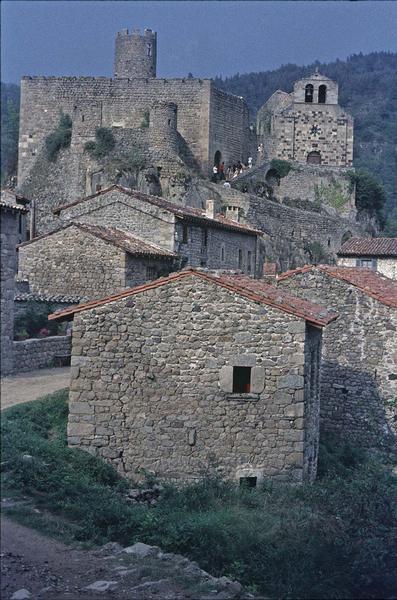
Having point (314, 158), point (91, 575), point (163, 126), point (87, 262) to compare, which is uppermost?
point (163, 126)

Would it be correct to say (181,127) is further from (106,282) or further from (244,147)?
(106,282)

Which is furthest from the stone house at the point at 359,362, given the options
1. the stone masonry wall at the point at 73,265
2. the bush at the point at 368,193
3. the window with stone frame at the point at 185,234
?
the bush at the point at 368,193

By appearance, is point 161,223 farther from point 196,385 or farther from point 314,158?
point 314,158

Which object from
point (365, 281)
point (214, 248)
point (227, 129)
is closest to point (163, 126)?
point (227, 129)

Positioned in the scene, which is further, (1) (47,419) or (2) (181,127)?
(2) (181,127)

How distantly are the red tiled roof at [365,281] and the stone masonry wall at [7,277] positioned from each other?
7.35m

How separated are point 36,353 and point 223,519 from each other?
5592 mm

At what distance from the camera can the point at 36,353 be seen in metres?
14.5

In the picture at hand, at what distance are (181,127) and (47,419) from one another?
3269cm

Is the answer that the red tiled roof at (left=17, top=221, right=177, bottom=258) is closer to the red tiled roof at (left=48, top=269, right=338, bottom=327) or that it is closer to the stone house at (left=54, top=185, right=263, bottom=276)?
the stone house at (left=54, top=185, right=263, bottom=276)

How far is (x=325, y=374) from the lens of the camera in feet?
53.1

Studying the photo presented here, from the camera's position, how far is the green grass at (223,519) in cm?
870

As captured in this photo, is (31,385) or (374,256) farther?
(374,256)

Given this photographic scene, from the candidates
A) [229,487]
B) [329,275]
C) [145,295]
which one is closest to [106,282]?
[329,275]
